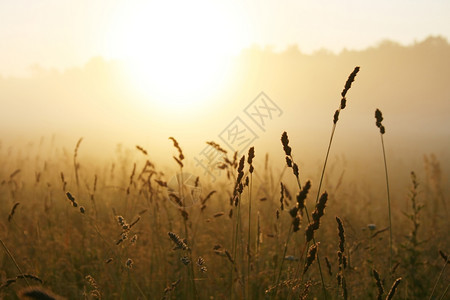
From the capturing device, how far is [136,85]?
106188mm

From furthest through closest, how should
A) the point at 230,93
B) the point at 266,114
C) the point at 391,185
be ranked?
the point at 230,93 < the point at 391,185 < the point at 266,114

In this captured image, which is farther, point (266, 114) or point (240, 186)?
point (266, 114)

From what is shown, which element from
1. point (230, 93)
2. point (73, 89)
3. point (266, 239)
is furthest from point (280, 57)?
point (266, 239)

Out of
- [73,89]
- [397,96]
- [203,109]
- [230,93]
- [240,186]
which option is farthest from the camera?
[73,89]

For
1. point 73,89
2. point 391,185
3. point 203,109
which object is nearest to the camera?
point 391,185

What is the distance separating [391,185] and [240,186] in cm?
1220

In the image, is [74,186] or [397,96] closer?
A: [74,186]

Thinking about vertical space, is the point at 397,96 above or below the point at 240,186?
above

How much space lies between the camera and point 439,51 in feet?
240

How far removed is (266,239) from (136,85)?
107 meters

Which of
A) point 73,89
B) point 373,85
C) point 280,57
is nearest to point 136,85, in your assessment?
point 73,89

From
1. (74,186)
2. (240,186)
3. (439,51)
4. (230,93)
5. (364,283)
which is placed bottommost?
(74,186)

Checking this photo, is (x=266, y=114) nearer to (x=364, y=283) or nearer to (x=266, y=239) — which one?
(x=266, y=239)

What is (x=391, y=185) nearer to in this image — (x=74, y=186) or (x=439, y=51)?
(x=74, y=186)
